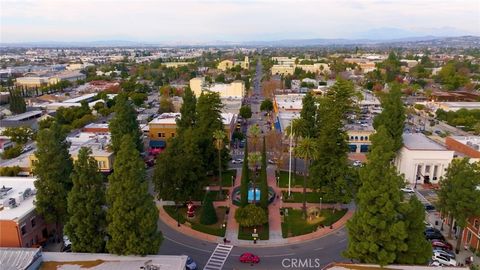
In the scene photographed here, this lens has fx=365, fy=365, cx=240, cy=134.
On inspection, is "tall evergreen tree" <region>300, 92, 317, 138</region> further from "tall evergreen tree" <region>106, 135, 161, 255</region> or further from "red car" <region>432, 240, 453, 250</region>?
"tall evergreen tree" <region>106, 135, 161, 255</region>

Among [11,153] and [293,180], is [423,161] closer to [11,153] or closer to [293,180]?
[293,180]

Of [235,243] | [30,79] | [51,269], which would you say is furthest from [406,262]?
[30,79]

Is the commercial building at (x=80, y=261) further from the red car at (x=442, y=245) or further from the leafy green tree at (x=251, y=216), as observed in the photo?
the red car at (x=442, y=245)

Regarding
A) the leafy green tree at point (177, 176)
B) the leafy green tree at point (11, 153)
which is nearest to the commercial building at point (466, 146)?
the leafy green tree at point (177, 176)

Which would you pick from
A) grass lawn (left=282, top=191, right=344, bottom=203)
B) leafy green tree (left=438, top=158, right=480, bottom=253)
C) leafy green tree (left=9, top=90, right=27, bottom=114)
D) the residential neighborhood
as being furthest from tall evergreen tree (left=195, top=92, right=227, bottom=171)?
leafy green tree (left=9, top=90, right=27, bottom=114)

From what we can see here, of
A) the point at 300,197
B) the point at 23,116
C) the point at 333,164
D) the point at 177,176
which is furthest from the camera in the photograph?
the point at 23,116

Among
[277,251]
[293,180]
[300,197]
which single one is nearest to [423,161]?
[293,180]
